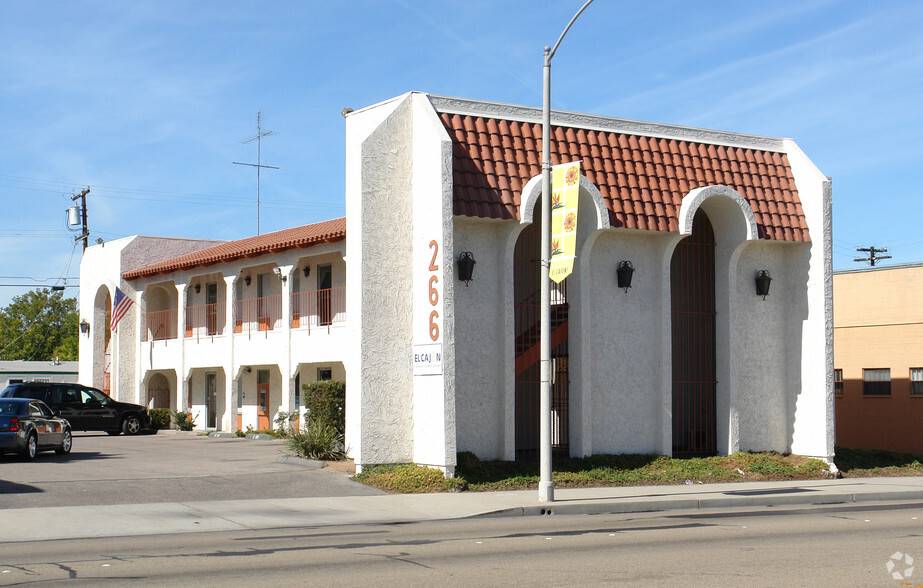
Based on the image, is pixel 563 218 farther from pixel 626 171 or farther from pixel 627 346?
pixel 627 346

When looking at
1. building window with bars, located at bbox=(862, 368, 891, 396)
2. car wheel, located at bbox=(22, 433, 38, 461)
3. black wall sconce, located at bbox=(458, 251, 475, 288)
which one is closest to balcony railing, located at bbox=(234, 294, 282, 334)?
car wheel, located at bbox=(22, 433, 38, 461)

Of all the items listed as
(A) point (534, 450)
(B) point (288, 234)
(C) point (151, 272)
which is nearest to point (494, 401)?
(A) point (534, 450)

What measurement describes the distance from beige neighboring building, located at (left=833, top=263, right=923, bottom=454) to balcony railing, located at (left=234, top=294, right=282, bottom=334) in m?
18.2

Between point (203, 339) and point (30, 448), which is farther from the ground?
point (203, 339)

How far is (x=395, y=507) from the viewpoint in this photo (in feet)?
53.1

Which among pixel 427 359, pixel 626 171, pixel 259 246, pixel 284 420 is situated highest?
pixel 626 171

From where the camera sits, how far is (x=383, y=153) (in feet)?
65.1

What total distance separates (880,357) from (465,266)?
1761 cm

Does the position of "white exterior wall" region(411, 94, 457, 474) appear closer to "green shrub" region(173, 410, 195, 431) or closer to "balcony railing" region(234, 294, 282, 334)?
"balcony railing" region(234, 294, 282, 334)

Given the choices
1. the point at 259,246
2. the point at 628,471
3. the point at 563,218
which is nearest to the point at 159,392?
the point at 259,246

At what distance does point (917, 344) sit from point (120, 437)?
25.1m

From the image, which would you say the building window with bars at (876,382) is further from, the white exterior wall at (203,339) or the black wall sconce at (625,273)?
the white exterior wall at (203,339)

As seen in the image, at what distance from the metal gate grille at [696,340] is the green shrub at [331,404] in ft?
25.1

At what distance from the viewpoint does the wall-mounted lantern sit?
23.1 meters
